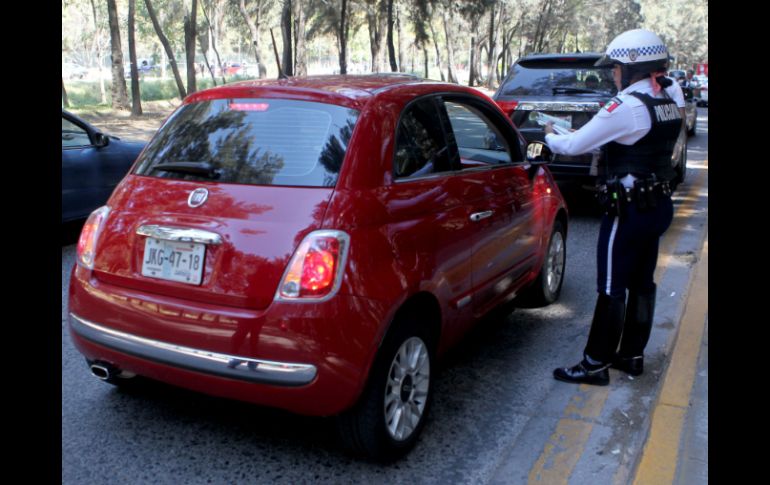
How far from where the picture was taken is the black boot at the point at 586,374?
4500 mm

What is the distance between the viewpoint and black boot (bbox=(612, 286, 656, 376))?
451 cm

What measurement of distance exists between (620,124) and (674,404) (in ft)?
5.08

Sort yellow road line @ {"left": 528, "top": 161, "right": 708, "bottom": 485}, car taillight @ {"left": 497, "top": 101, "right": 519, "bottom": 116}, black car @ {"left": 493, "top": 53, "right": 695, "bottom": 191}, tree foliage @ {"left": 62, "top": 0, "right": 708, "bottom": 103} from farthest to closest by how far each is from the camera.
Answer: tree foliage @ {"left": 62, "top": 0, "right": 708, "bottom": 103} → car taillight @ {"left": 497, "top": 101, "right": 519, "bottom": 116} → black car @ {"left": 493, "top": 53, "right": 695, "bottom": 191} → yellow road line @ {"left": 528, "top": 161, "right": 708, "bottom": 485}

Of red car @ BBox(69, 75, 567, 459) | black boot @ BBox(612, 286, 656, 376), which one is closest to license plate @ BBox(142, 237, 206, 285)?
red car @ BBox(69, 75, 567, 459)

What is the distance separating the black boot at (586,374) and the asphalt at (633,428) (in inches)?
1.5

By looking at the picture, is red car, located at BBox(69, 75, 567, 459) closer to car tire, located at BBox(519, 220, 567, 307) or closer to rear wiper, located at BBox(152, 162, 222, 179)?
rear wiper, located at BBox(152, 162, 222, 179)

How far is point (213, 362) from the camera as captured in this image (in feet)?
10.5

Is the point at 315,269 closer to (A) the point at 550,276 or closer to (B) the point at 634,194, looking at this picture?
(B) the point at 634,194

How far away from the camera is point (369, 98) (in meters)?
3.76

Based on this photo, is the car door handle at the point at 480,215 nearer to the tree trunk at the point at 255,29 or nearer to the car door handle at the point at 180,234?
the car door handle at the point at 180,234

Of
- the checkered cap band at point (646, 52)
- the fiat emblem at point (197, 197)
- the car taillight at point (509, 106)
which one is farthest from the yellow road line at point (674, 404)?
the car taillight at point (509, 106)

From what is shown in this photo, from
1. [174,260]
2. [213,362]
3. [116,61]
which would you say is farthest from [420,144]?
[116,61]
